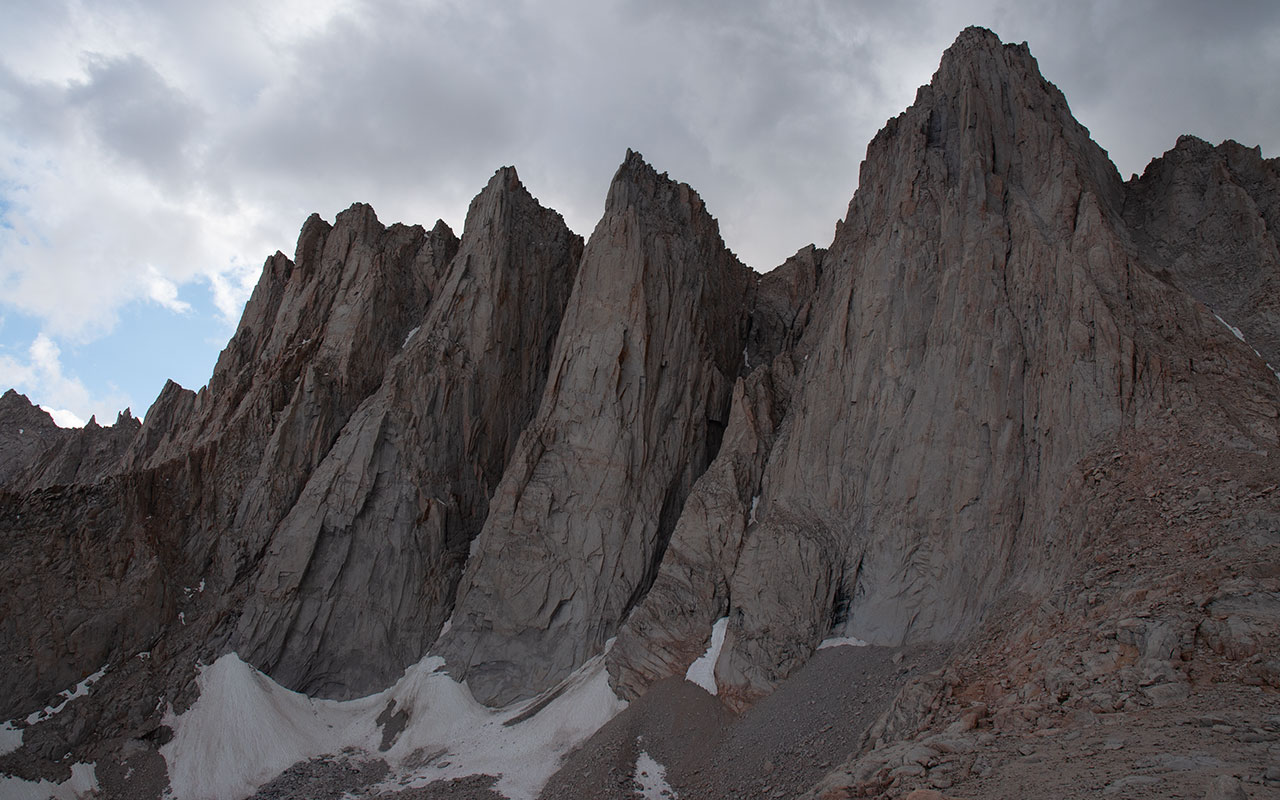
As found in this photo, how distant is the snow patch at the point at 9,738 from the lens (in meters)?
27.2

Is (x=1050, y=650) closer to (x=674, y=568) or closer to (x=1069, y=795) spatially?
(x=1069, y=795)

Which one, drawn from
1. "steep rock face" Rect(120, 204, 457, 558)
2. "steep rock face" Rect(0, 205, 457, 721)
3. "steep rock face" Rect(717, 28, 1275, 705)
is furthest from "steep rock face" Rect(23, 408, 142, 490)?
"steep rock face" Rect(717, 28, 1275, 705)

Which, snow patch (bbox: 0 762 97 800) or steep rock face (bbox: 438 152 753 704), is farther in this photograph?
steep rock face (bbox: 438 152 753 704)

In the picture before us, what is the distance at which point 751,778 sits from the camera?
21016mm

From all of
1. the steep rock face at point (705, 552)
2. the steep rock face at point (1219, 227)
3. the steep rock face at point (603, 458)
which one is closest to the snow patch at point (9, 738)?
the steep rock face at point (603, 458)

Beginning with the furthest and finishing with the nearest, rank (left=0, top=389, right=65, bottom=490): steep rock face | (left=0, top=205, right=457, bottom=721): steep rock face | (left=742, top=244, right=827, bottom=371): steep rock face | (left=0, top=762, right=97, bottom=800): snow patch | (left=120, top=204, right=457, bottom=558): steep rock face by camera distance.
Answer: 1. (left=0, top=389, right=65, bottom=490): steep rock face
2. (left=742, top=244, right=827, bottom=371): steep rock face
3. (left=120, top=204, right=457, bottom=558): steep rock face
4. (left=0, top=205, right=457, bottom=721): steep rock face
5. (left=0, top=762, right=97, bottom=800): snow patch

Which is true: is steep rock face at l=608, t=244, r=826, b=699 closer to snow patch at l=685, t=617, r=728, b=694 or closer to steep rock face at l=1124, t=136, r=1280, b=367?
snow patch at l=685, t=617, r=728, b=694

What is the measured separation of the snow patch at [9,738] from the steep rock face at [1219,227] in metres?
46.5

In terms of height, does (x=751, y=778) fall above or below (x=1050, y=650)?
below

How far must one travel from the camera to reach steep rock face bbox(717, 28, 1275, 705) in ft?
72.8

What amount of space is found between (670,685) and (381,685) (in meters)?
14.9

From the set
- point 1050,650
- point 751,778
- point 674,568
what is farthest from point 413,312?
point 1050,650

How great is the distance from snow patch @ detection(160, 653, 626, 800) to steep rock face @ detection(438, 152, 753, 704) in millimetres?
1710

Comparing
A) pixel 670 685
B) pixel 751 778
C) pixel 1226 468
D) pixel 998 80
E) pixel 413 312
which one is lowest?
pixel 751 778
